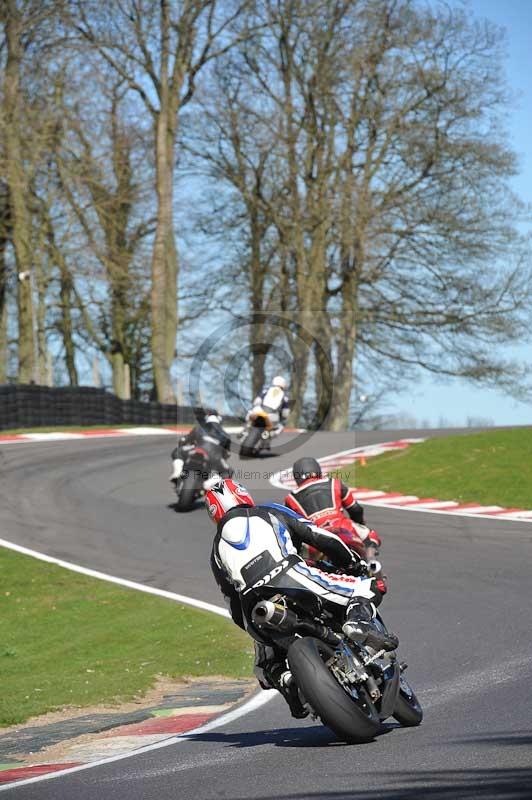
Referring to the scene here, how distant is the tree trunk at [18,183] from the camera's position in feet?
125

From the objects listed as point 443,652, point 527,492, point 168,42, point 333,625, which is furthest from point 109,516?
point 168,42

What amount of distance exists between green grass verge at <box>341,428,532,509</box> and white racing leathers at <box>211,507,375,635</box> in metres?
11.8

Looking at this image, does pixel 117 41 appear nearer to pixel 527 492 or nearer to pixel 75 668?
pixel 527 492

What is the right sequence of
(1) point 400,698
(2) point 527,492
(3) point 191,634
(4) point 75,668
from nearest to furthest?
(1) point 400,698 < (4) point 75,668 < (3) point 191,634 < (2) point 527,492

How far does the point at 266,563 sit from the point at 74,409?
2633 centimetres

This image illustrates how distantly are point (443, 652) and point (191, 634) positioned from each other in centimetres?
315

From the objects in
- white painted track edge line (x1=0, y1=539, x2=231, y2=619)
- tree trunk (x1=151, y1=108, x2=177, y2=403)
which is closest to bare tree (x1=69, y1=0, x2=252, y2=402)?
tree trunk (x1=151, y1=108, x2=177, y2=403)

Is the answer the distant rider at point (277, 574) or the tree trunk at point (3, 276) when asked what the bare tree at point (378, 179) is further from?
the distant rider at point (277, 574)

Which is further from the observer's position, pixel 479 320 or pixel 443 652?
pixel 479 320

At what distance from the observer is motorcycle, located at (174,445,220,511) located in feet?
62.9

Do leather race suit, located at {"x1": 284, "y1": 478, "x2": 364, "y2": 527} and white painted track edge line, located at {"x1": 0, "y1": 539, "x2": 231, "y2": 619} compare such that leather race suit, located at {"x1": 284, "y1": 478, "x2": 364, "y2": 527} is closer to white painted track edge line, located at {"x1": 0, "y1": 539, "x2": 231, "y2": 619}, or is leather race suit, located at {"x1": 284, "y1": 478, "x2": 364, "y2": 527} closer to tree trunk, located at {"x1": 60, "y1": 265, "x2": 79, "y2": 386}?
white painted track edge line, located at {"x1": 0, "y1": 539, "x2": 231, "y2": 619}

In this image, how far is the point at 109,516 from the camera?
19453mm

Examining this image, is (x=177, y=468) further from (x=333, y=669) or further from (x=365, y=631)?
(x=333, y=669)

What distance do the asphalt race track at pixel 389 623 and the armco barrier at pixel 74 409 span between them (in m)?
6.01
